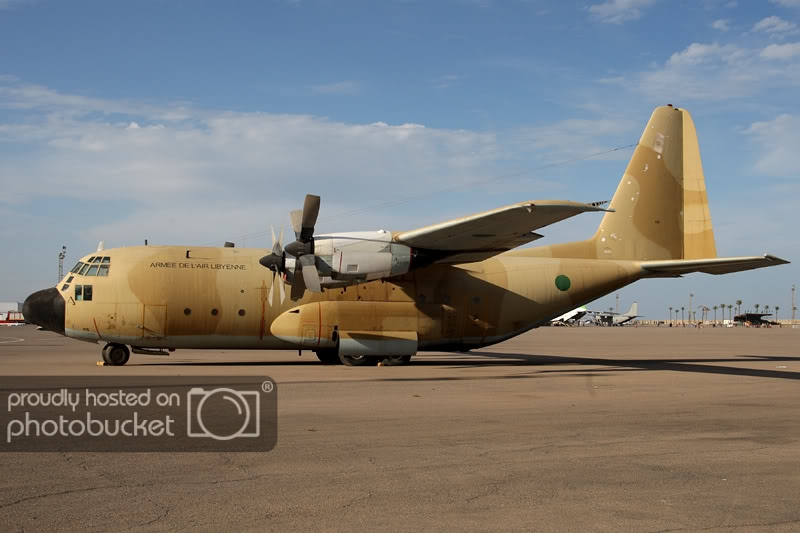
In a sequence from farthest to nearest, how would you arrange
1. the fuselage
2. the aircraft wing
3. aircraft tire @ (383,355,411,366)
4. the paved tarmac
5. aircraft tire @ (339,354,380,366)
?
1. aircraft tire @ (383,355,411,366)
2. aircraft tire @ (339,354,380,366)
3. the fuselage
4. the aircraft wing
5. the paved tarmac

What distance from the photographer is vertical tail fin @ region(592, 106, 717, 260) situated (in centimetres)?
2820

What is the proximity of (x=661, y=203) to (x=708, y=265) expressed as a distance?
4149 mm

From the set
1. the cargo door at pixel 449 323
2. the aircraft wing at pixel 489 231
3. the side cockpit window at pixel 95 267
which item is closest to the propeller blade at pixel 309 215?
the aircraft wing at pixel 489 231

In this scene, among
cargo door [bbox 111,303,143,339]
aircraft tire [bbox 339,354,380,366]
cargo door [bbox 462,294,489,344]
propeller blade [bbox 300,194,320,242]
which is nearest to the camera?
propeller blade [bbox 300,194,320,242]

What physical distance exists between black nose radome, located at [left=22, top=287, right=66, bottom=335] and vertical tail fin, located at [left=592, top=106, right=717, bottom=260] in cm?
1972

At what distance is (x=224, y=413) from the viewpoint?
39.2 feet

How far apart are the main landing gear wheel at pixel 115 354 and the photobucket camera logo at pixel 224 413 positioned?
9358 millimetres

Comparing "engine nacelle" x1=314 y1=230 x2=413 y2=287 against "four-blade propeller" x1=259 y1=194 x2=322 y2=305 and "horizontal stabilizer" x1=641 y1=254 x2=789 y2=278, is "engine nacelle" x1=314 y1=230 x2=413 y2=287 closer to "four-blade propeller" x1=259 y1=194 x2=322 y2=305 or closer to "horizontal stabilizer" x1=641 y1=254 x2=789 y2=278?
"four-blade propeller" x1=259 y1=194 x2=322 y2=305

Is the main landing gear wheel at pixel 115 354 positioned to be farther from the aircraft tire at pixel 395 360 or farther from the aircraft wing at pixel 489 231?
the aircraft wing at pixel 489 231

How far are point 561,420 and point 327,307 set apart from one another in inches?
523

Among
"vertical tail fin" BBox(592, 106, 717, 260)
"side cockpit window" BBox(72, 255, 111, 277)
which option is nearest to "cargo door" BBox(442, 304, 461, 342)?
"vertical tail fin" BBox(592, 106, 717, 260)

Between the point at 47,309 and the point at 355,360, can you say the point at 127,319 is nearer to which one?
the point at 47,309

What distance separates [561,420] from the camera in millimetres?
11734

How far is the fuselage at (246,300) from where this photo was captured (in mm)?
23609
